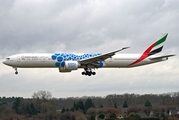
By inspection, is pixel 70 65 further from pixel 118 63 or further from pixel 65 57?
pixel 118 63

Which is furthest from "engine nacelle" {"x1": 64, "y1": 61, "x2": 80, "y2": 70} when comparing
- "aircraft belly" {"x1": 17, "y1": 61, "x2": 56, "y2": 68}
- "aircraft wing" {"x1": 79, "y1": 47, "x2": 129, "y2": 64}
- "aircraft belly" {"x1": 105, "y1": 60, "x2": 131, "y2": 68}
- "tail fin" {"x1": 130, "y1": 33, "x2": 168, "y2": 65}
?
"tail fin" {"x1": 130, "y1": 33, "x2": 168, "y2": 65}

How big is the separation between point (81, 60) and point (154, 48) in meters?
17.9

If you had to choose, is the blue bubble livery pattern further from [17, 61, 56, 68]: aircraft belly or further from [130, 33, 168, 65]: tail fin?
[130, 33, 168, 65]: tail fin

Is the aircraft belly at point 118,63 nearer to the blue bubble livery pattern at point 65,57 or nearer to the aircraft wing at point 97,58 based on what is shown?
the blue bubble livery pattern at point 65,57

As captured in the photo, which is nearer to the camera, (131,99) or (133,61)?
(133,61)

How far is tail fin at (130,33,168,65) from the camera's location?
7892cm

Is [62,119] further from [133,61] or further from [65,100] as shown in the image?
[65,100]

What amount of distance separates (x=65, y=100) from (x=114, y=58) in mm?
102777

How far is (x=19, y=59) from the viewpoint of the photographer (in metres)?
69.1

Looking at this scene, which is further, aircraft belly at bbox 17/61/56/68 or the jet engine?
the jet engine

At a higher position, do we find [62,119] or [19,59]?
[19,59]

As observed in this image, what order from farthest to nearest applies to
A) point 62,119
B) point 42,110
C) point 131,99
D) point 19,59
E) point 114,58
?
1. point 131,99
2. point 42,110
3. point 62,119
4. point 114,58
5. point 19,59

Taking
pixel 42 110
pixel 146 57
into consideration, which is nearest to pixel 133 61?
pixel 146 57

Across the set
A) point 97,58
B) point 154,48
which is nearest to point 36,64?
point 97,58
